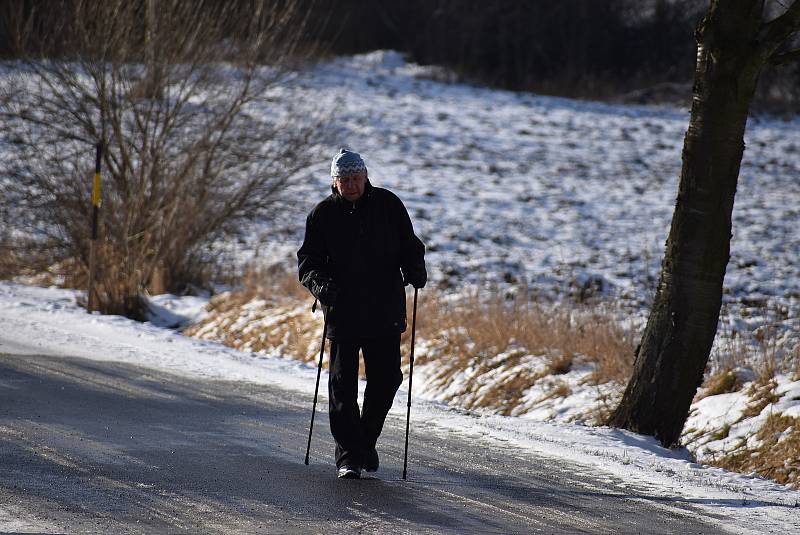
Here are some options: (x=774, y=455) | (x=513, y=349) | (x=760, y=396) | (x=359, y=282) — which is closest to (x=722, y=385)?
(x=760, y=396)

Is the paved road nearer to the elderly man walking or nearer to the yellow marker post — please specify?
the elderly man walking

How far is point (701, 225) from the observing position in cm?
855

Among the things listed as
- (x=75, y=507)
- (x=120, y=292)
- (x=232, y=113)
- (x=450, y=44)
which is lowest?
(x=75, y=507)

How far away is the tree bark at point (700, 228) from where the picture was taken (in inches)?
A: 328

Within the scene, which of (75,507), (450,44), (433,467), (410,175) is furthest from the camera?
(450,44)

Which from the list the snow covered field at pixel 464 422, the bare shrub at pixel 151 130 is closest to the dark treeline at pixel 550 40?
the bare shrub at pixel 151 130

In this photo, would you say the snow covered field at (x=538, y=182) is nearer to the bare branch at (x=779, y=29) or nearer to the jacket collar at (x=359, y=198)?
the bare branch at (x=779, y=29)

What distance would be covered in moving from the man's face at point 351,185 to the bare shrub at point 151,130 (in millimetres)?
9246

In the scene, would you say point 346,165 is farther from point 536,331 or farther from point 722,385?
point 536,331

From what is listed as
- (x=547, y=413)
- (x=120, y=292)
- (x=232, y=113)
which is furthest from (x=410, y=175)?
(x=547, y=413)

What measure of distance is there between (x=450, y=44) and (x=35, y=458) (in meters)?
36.2

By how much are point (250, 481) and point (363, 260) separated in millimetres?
1544

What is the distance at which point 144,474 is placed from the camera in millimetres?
6973

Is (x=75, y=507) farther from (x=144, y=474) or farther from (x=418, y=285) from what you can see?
(x=418, y=285)
